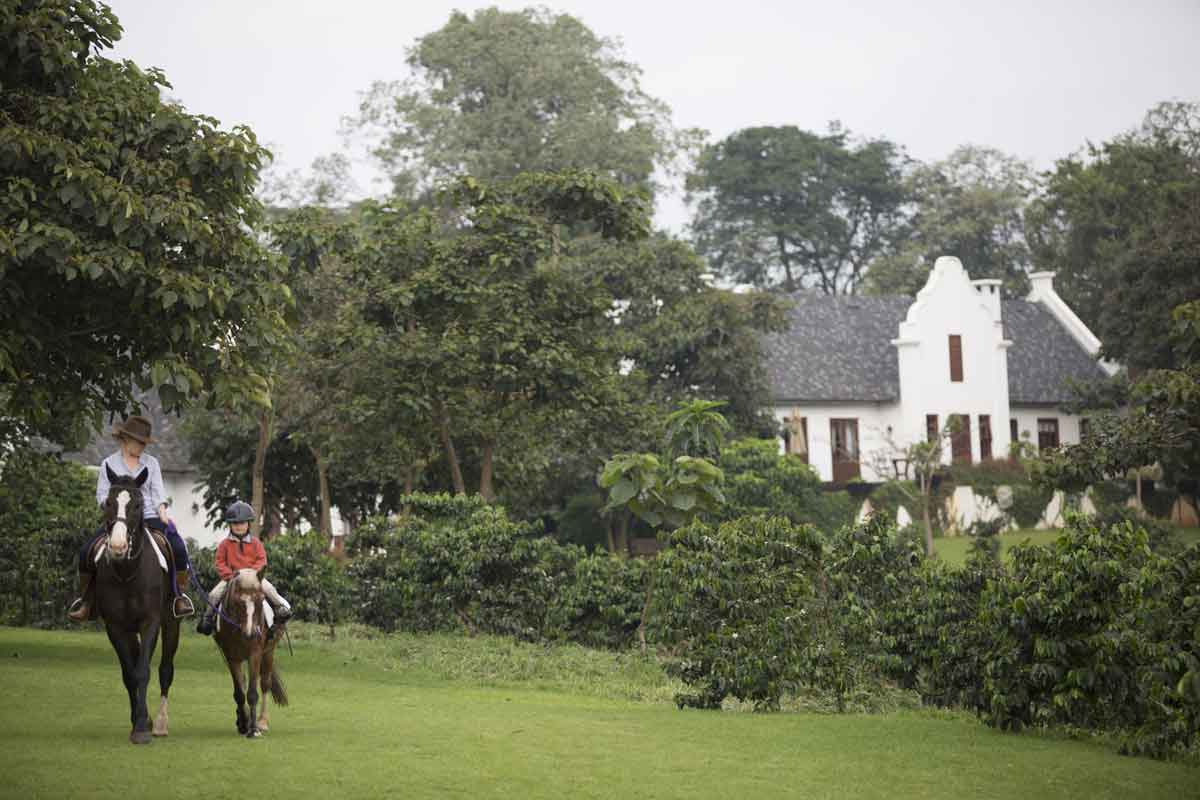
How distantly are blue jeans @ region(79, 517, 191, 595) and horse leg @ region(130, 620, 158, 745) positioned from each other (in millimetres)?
414

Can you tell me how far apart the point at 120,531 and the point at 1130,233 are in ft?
148

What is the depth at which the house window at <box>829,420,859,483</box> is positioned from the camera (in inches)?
2190

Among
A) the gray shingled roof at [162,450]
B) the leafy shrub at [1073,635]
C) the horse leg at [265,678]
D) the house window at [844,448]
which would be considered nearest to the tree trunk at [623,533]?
the gray shingled roof at [162,450]

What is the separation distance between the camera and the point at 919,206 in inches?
2950

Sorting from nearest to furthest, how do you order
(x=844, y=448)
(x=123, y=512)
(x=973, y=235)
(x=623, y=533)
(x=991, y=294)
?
1. (x=123, y=512)
2. (x=623, y=533)
3. (x=844, y=448)
4. (x=991, y=294)
5. (x=973, y=235)

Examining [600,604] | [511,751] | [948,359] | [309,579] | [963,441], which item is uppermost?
[948,359]

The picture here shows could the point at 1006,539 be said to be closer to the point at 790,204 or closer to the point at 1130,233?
the point at 1130,233

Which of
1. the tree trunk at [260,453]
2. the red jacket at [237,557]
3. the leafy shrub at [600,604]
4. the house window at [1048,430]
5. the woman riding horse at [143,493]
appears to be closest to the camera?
the woman riding horse at [143,493]

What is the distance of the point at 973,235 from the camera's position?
230 feet

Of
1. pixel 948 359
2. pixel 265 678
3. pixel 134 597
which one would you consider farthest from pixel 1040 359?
pixel 134 597

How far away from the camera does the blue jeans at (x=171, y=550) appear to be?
11.9 meters

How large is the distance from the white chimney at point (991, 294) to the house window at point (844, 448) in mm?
6821

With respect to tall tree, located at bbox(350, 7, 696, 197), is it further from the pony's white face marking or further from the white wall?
the pony's white face marking

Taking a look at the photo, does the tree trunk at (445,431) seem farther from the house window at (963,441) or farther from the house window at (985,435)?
the house window at (985,435)
